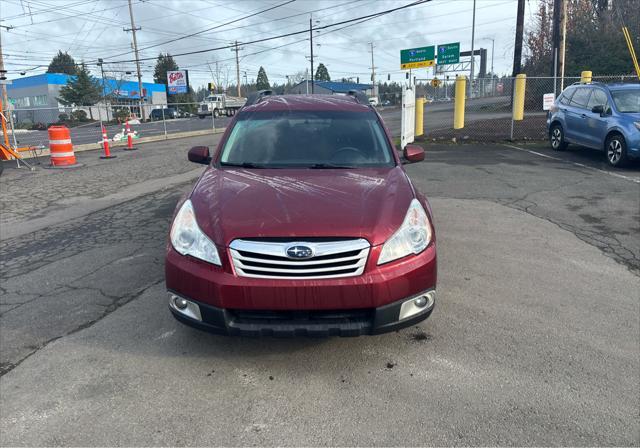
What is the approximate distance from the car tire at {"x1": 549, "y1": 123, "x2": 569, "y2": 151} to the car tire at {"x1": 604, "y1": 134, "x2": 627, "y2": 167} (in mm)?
2225

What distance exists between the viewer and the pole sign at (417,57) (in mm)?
43469

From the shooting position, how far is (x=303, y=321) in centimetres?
287

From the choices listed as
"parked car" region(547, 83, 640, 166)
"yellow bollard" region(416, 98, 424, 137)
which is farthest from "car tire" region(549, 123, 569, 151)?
"yellow bollard" region(416, 98, 424, 137)

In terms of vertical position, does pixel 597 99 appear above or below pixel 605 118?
above

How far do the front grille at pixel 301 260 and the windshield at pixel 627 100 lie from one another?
33.1ft

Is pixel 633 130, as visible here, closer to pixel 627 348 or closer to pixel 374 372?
pixel 627 348

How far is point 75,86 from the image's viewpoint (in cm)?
6072

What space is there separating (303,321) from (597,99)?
1099 cm

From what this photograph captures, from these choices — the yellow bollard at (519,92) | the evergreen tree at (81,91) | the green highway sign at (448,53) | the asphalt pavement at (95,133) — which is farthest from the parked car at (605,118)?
the evergreen tree at (81,91)

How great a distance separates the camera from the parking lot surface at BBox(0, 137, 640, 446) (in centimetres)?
261

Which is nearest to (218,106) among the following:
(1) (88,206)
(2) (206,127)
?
(2) (206,127)

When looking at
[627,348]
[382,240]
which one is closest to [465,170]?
[627,348]

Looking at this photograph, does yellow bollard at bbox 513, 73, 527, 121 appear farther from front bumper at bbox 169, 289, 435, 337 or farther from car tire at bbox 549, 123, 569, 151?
front bumper at bbox 169, 289, 435, 337

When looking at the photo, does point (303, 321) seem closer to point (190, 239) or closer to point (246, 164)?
point (190, 239)
